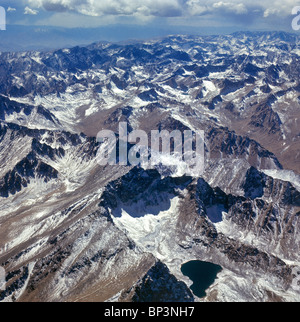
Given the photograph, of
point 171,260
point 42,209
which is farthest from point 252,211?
point 42,209

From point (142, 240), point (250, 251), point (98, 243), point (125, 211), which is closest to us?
point (98, 243)

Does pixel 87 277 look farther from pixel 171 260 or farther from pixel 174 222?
pixel 174 222

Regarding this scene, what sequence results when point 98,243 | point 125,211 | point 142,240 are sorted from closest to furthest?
point 98,243, point 142,240, point 125,211

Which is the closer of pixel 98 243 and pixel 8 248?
pixel 98 243
